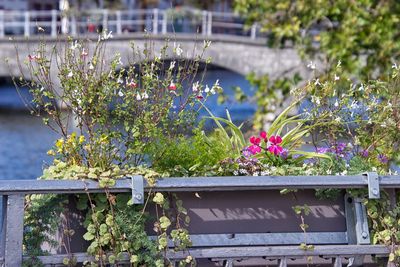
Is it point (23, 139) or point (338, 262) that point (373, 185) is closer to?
point (338, 262)

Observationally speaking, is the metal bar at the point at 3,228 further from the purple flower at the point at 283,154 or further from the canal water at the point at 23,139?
the canal water at the point at 23,139

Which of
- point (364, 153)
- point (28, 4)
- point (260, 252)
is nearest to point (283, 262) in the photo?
point (260, 252)

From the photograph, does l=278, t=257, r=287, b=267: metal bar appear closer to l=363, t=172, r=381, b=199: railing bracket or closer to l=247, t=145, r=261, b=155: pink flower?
l=363, t=172, r=381, b=199: railing bracket

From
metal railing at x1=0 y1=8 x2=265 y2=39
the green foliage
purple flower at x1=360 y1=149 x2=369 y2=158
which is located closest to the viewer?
purple flower at x1=360 y1=149 x2=369 y2=158

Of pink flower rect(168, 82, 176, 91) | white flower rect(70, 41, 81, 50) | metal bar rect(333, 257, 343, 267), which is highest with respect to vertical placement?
white flower rect(70, 41, 81, 50)

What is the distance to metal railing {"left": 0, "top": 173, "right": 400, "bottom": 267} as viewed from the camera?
2770mm

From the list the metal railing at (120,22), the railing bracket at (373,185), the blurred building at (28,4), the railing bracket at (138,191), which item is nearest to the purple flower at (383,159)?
the railing bracket at (373,185)

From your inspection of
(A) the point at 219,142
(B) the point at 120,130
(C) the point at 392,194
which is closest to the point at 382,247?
(C) the point at 392,194

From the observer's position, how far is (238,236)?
2.99 meters

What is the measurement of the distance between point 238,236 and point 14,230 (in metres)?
0.66

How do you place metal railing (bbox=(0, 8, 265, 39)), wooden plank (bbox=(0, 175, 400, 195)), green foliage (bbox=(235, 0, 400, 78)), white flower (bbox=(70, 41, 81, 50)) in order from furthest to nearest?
metal railing (bbox=(0, 8, 265, 39)), green foliage (bbox=(235, 0, 400, 78)), white flower (bbox=(70, 41, 81, 50)), wooden plank (bbox=(0, 175, 400, 195))

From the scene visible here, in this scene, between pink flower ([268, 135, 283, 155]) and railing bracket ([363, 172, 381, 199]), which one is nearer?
railing bracket ([363, 172, 381, 199])

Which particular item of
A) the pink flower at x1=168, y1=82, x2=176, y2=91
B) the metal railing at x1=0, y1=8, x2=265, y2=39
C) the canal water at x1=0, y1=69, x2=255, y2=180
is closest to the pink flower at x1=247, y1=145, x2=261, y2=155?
the pink flower at x1=168, y1=82, x2=176, y2=91

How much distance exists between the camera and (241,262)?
3.06 metres
